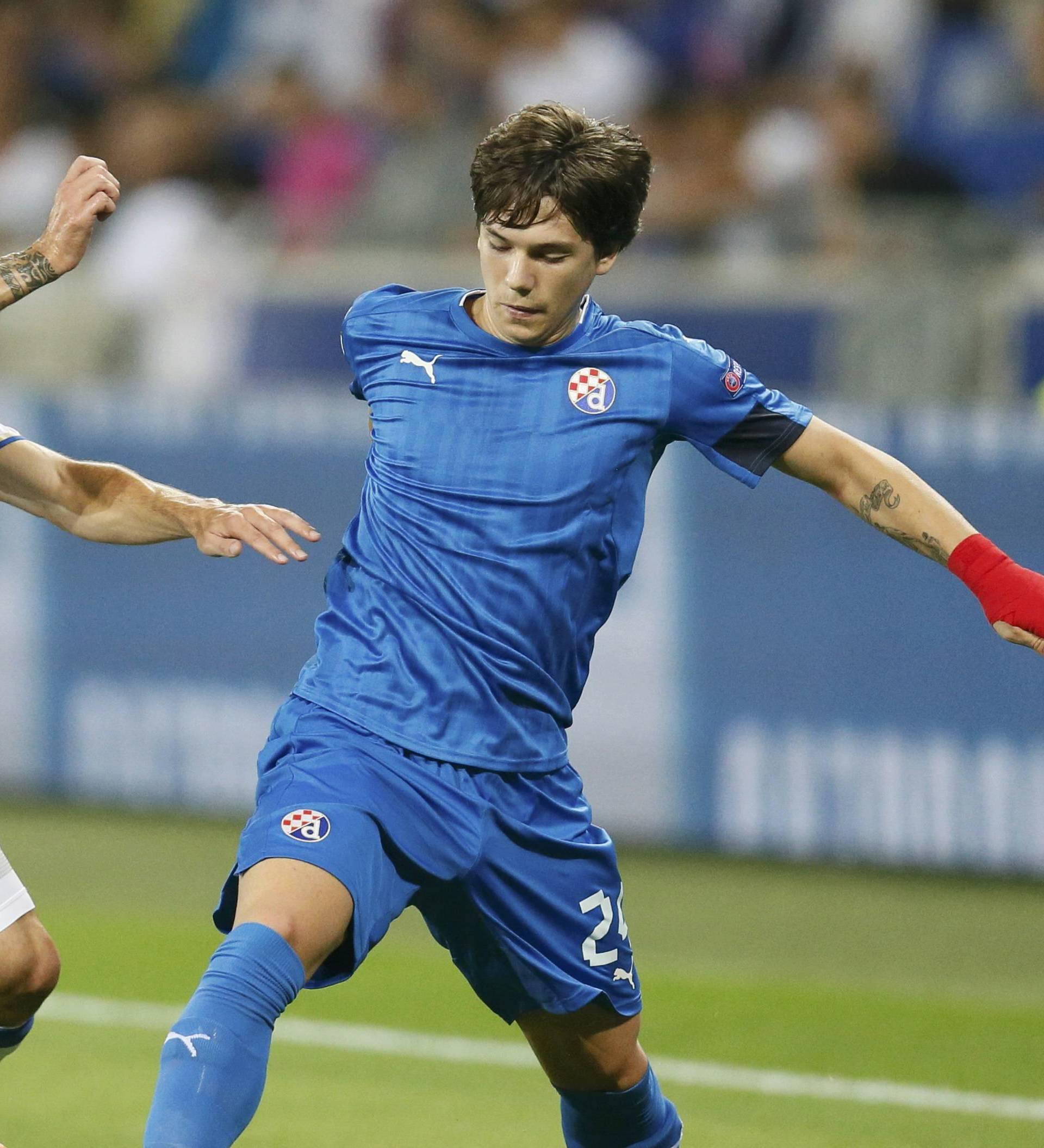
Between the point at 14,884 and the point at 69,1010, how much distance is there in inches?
81.9

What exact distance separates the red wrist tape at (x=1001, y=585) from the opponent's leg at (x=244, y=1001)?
1.32m

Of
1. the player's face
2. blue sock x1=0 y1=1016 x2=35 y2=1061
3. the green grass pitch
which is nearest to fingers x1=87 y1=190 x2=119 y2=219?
the player's face

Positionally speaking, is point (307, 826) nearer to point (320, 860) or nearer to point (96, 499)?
point (320, 860)

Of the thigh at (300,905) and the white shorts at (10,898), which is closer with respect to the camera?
the thigh at (300,905)

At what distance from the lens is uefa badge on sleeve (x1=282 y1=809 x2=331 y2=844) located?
3.52m

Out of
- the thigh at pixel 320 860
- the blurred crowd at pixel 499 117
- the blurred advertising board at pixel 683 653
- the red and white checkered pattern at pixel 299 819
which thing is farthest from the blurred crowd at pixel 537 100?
the red and white checkered pattern at pixel 299 819

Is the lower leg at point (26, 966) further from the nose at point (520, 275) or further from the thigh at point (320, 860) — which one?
the nose at point (520, 275)

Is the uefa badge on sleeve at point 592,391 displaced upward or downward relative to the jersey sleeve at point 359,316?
downward

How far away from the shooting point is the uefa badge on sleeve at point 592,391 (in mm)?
3859

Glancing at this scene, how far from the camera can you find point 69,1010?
6.16 meters

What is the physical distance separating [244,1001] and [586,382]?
53.2 inches

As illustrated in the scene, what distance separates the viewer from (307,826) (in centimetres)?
354

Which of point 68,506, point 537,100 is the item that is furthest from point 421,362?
point 537,100

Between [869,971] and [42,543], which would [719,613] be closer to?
[869,971]
